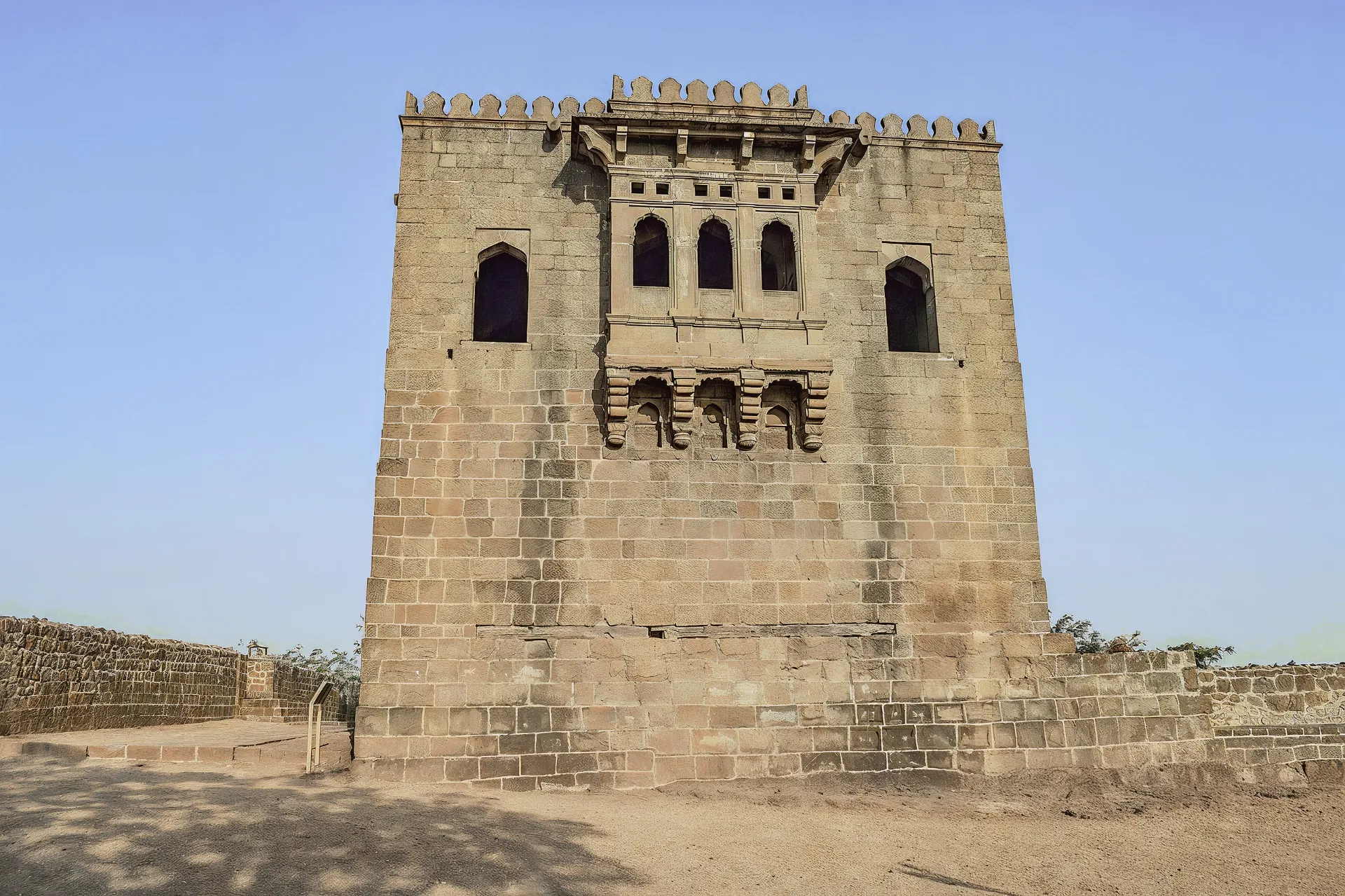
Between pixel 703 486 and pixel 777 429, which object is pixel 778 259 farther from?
pixel 703 486

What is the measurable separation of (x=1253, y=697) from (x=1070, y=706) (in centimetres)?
250

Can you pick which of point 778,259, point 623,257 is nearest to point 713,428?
point 623,257

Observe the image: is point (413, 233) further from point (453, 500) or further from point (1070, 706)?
point (1070, 706)

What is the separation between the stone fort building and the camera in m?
10.9

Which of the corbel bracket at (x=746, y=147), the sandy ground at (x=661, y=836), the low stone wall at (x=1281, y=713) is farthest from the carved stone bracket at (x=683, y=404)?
the low stone wall at (x=1281, y=713)

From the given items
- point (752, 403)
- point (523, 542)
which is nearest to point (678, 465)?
point (752, 403)

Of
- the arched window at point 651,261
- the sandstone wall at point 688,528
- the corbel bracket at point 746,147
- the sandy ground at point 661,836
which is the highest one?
the corbel bracket at point 746,147

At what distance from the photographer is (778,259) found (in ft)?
44.4

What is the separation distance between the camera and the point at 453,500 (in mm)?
11352

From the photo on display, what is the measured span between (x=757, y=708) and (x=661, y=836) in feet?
8.35

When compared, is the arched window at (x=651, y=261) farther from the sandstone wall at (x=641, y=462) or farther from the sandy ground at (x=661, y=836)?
the sandy ground at (x=661, y=836)

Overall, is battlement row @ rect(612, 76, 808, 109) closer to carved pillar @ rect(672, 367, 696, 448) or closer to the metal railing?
carved pillar @ rect(672, 367, 696, 448)

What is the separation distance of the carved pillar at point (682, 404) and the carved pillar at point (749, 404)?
584 millimetres

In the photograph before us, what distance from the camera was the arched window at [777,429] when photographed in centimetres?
1195
